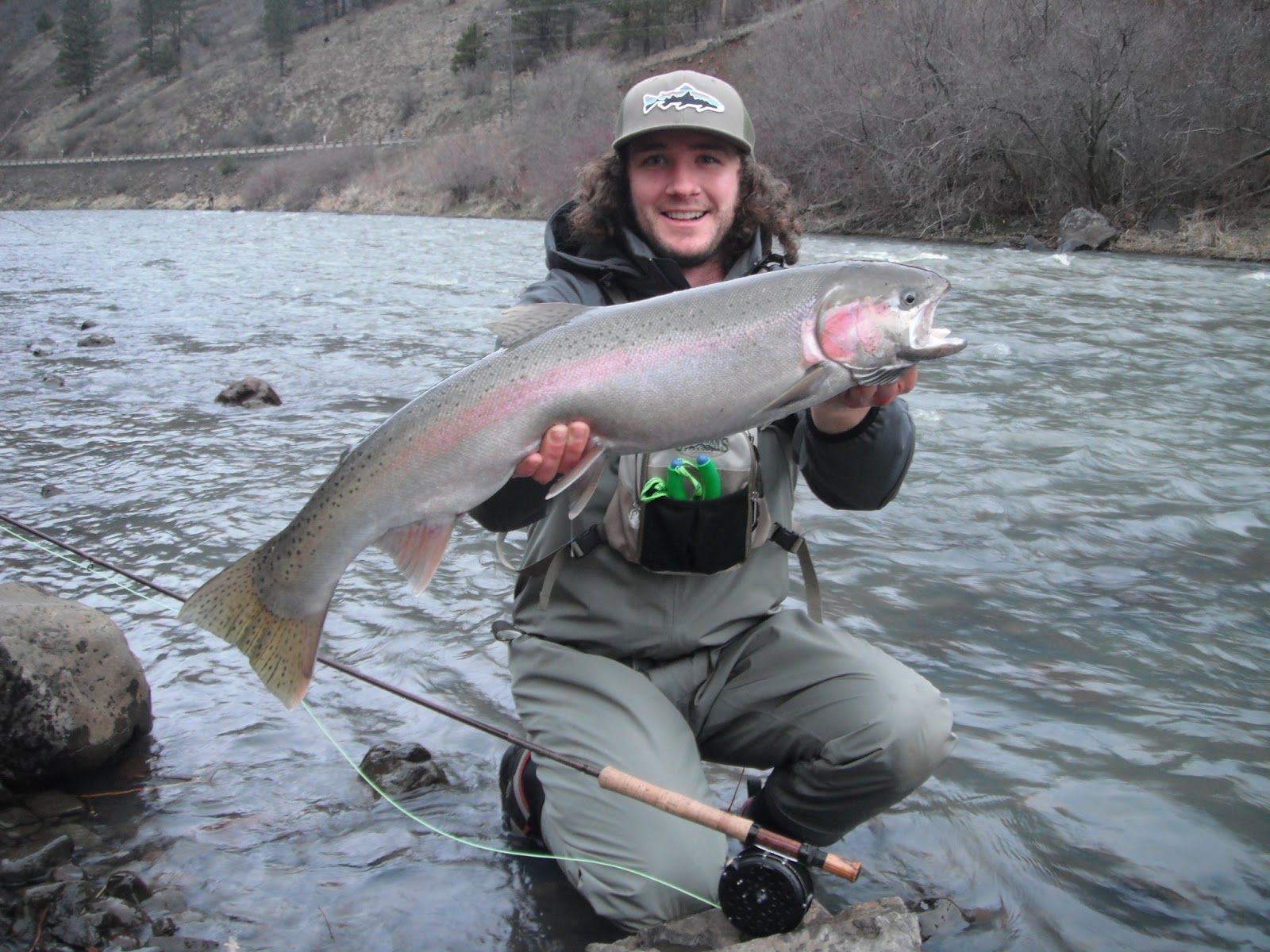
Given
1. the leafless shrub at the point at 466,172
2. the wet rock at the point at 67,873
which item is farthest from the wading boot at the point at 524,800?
the leafless shrub at the point at 466,172

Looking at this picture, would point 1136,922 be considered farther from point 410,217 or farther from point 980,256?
point 410,217

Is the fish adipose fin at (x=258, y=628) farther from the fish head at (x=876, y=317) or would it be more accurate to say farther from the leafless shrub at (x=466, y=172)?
the leafless shrub at (x=466, y=172)

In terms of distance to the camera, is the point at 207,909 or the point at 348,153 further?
the point at 348,153

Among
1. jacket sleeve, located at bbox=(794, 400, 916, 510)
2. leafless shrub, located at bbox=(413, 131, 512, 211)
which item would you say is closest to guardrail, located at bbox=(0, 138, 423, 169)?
leafless shrub, located at bbox=(413, 131, 512, 211)

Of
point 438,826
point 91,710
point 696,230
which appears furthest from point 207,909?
point 696,230

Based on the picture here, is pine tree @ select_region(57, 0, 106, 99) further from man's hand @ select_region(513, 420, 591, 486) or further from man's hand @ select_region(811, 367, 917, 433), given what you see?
man's hand @ select_region(811, 367, 917, 433)

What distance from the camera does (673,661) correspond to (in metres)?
2.75

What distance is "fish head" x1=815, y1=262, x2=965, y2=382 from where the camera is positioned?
2.23 meters

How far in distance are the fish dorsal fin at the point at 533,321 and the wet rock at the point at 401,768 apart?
4.61 ft

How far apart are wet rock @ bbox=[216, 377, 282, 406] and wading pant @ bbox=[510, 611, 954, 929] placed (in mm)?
5657

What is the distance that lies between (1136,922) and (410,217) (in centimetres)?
3924

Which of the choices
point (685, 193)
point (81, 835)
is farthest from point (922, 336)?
point (81, 835)

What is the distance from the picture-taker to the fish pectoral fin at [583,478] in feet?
7.86

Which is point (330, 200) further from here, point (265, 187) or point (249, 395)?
point (249, 395)
